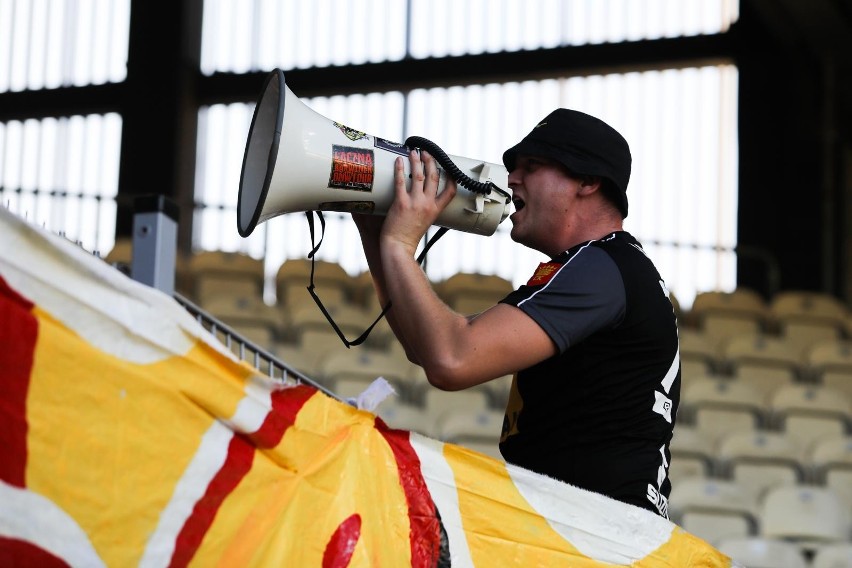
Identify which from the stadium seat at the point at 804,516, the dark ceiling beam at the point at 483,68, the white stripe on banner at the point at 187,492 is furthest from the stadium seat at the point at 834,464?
the dark ceiling beam at the point at 483,68

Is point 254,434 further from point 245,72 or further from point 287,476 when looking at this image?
point 245,72

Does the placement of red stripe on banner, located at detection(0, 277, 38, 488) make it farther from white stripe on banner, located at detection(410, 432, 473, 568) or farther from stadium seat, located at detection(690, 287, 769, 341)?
stadium seat, located at detection(690, 287, 769, 341)

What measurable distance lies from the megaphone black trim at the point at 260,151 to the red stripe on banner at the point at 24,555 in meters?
0.69

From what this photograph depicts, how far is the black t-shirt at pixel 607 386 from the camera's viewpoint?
7.25ft

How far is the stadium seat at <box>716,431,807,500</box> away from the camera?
602cm

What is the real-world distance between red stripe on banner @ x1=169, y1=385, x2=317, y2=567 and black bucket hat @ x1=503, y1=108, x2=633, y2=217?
626 mm

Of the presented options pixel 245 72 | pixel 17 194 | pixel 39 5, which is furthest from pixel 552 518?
pixel 39 5

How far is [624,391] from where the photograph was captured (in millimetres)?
2238

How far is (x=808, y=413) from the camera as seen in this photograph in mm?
6684

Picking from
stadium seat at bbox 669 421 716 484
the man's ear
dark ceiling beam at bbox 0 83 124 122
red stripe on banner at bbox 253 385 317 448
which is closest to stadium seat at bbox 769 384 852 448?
stadium seat at bbox 669 421 716 484

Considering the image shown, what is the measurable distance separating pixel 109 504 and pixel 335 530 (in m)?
0.36

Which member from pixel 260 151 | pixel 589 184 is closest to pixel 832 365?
pixel 589 184

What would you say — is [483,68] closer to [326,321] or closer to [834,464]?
[326,321]

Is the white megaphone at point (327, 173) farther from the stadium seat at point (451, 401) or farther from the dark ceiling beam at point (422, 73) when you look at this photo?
the dark ceiling beam at point (422, 73)
